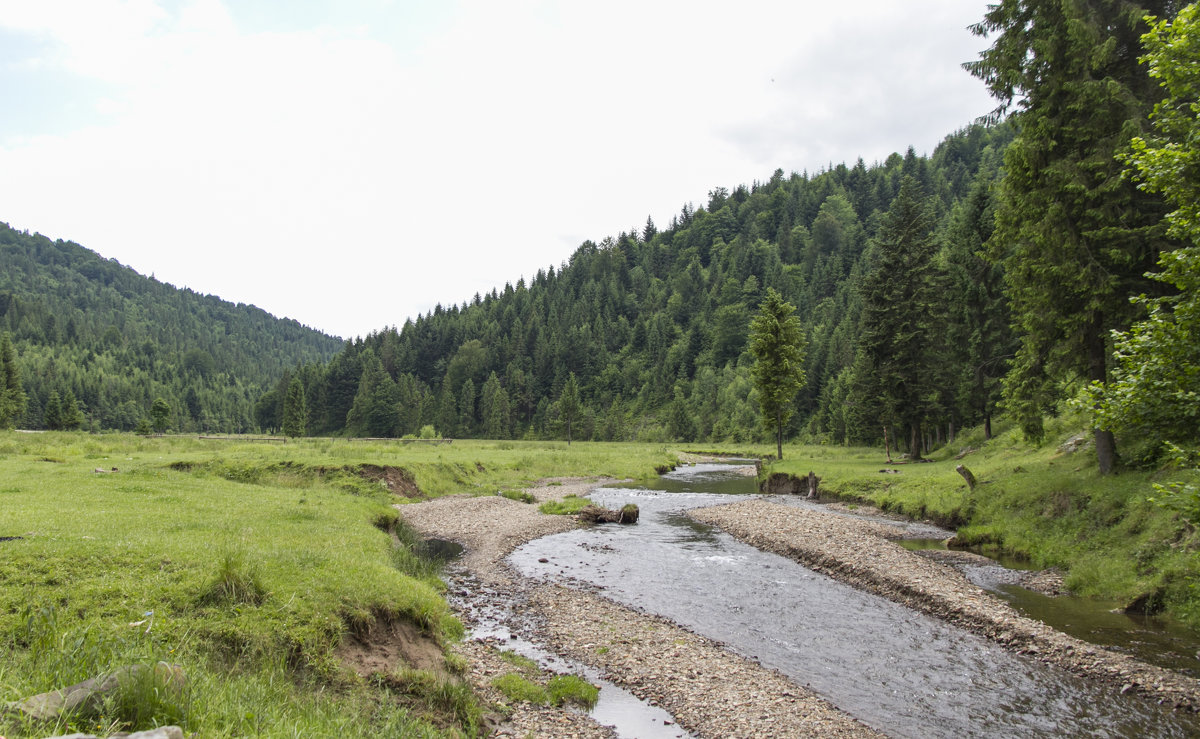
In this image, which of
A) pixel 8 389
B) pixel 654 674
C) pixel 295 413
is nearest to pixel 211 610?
pixel 654 674

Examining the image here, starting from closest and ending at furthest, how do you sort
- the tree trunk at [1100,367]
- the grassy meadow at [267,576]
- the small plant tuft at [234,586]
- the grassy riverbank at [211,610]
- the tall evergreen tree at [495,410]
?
the grassy riverbank at [211,610]
the grassy meadow at [267,576]
the small plant tuft at [234,586]
the tree trunk at [1100,367]
the tall evergreen tree at [495,410]

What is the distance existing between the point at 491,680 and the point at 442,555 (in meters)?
13.7

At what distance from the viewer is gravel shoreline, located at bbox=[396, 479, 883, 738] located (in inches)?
455

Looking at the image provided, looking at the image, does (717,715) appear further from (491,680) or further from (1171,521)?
(1171,521)

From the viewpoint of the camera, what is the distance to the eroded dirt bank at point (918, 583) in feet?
42.6

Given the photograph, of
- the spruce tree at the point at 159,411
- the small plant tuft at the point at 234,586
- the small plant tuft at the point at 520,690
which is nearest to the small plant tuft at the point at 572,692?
the small plant tuft at the point at 520,690

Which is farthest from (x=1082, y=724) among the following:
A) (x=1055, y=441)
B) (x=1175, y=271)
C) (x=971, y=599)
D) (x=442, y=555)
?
(x=1055, y=441)

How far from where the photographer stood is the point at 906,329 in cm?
5006

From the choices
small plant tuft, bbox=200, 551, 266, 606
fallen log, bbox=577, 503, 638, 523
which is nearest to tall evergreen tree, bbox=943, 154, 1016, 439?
fallen log, bbox=577, 503, 638, 523

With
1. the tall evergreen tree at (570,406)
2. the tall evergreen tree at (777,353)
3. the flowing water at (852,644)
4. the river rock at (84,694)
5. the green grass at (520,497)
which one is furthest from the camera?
the tall evergreen tree at (570,406)

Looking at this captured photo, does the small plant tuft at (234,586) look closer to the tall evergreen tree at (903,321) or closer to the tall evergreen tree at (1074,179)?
the tall evergreen tree at (1074,179)

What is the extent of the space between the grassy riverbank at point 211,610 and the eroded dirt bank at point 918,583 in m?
14.1

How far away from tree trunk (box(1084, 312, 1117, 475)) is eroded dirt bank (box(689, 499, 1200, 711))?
756 centimetres

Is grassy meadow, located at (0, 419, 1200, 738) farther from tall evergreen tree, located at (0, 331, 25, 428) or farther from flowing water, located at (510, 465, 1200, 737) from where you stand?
tall evergreen tree, located at (0, 331, 25, 428)
